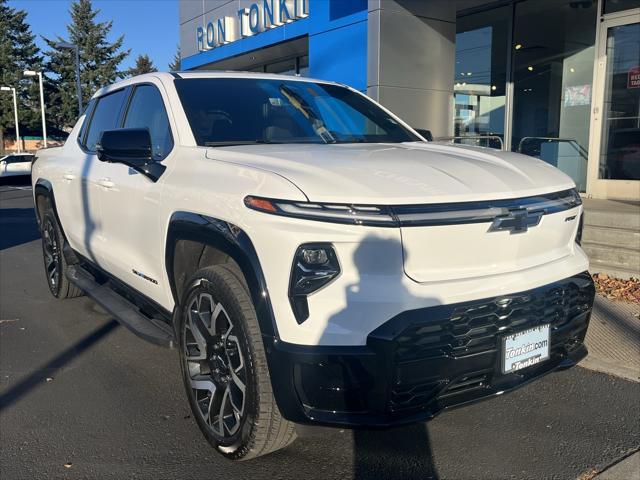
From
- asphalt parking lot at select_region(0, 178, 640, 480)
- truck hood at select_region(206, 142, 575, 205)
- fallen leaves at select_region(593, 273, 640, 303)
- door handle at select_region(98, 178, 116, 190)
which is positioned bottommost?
asphalt parking lot at select_region(0, 178, 640, 480)

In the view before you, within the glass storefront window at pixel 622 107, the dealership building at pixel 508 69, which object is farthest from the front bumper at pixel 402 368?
the glass storefront window at pixel 622 107

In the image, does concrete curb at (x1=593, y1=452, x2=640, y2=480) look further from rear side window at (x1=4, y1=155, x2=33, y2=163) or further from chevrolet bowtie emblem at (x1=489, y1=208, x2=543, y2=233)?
rear side window at (x1=4, y1=155, x2=33, y2=163)

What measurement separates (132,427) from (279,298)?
1.51m

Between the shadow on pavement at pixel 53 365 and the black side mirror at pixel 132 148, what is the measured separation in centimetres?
164

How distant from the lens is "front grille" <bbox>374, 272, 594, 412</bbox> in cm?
232

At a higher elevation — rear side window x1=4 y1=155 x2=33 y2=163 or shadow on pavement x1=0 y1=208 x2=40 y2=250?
rear side window x1=4 y1=155 x2=33 y2=163

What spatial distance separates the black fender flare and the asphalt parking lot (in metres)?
0.54

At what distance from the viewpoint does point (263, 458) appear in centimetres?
298

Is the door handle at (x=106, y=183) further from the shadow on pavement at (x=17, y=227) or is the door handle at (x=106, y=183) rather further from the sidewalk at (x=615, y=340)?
the shadow on pavement at (x=17, y=227)

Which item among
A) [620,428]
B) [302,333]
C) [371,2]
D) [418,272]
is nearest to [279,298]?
[302,333]

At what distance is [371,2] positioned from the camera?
988 centimetres

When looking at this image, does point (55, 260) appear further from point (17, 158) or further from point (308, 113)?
point (17, 158)

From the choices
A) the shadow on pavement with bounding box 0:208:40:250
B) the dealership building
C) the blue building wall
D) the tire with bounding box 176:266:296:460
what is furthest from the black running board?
the blue building wall

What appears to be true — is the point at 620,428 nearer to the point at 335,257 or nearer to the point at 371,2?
the point at 335,257
